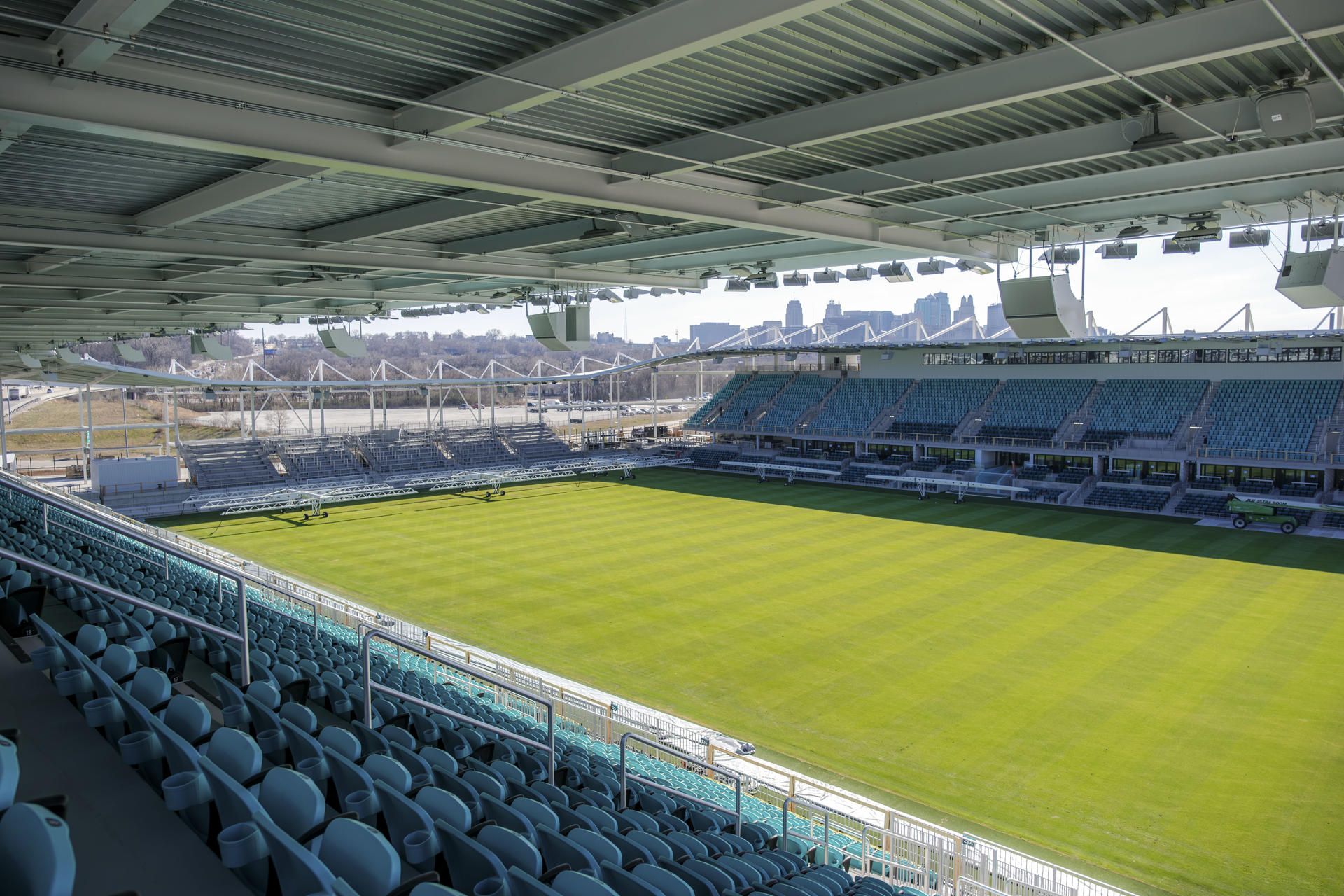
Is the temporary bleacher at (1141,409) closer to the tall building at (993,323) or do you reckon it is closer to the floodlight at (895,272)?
the tall building at (993,323)

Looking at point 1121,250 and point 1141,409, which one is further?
point 1141,409

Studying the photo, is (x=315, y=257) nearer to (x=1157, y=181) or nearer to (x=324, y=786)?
(x=324, y=786)

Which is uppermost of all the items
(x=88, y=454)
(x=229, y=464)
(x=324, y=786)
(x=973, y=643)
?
(x=324, y=786)

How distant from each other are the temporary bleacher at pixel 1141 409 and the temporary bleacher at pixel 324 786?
33.6m

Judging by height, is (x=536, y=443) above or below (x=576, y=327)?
below

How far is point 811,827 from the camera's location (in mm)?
10062

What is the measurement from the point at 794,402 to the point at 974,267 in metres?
37.3

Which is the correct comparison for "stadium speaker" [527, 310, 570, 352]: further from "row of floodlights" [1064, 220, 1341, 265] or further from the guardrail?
the guardrail

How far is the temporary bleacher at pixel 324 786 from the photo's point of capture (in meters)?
3.21

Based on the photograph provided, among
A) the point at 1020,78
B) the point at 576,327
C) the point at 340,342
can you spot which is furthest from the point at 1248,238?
the point at 340,342

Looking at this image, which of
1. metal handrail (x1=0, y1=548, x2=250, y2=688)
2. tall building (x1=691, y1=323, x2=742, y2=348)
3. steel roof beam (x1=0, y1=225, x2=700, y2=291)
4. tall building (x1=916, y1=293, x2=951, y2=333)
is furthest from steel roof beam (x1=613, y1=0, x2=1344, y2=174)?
tall building (x1=691, y1=323, x2=742, y2=348)

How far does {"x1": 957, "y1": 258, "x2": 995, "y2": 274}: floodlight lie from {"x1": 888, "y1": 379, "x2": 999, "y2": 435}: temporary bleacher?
29.3 metres

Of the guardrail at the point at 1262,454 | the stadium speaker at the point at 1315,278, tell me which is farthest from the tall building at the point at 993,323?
the stadium speaker at the point at 1315,278

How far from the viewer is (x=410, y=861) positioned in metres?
3.81
